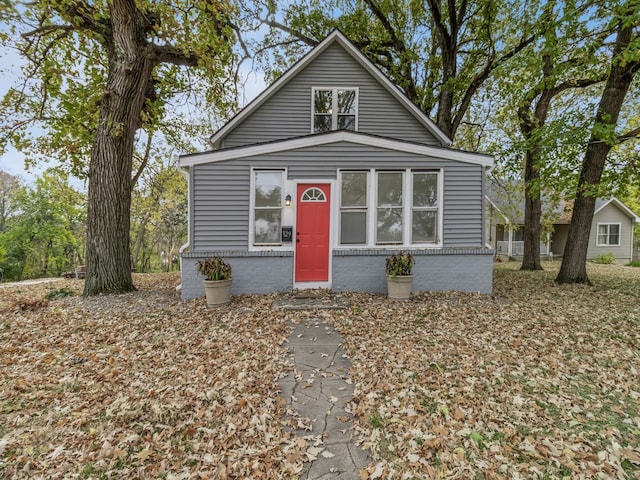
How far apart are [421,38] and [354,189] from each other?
946 centimetres

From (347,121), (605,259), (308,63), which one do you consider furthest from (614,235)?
(308,63)

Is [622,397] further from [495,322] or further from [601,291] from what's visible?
[601,291]

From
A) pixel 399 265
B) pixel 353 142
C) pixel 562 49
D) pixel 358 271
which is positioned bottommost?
pixel 358 271

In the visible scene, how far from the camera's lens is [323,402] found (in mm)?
3104

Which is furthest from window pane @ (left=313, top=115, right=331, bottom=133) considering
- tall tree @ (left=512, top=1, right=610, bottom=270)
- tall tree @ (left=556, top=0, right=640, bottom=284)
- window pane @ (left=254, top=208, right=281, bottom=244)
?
tall tree @ (left=556, top=0, right=640, bottom=284)

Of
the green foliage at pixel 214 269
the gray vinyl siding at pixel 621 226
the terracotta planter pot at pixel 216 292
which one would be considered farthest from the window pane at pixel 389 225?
the gray vinyl siding at pixel 621 226

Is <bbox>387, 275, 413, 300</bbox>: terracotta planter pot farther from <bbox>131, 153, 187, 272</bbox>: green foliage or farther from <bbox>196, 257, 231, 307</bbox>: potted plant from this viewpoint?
<bbox>131, 153, 187, 272</bbox>: green foliage

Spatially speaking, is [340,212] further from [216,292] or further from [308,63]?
[308,63]

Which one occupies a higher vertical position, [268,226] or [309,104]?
[309,104]

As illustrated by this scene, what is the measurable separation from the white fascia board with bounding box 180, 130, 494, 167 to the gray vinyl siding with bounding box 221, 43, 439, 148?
2168mm

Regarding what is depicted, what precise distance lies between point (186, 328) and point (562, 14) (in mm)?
11949

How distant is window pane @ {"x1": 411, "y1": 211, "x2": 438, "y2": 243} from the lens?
7352 mm

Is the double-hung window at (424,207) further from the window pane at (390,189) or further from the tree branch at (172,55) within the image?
the tree branch at (172,55)

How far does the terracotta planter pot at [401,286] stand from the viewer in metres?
6.54
